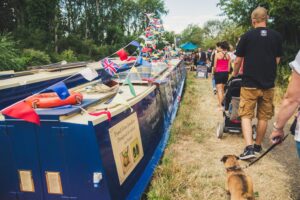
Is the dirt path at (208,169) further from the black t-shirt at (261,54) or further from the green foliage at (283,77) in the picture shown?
the green foliage at (283,77)

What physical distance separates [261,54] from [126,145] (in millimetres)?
2283

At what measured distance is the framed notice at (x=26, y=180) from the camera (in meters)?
2.82

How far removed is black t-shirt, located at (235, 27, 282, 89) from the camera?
4.28 m

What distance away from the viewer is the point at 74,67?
6.75m

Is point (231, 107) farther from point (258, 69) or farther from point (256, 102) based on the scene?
point (258, 69)

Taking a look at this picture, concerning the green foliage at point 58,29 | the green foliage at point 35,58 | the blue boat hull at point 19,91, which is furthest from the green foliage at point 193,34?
the blue boat hull at point 19,91

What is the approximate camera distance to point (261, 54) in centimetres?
430

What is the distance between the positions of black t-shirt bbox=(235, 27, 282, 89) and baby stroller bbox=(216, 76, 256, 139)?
0.84m

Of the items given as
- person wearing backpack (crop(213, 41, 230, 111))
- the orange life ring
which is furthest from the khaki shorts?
person wearing backpack (crop(213, 41, 230, 111))

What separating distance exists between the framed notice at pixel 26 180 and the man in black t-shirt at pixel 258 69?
8.85 feet

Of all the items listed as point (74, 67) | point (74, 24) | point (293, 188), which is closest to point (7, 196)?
point (293, 188)

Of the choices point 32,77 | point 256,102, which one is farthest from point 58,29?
point 256,102

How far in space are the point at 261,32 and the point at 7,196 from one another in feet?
11.7

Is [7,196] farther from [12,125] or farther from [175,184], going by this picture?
[175,184]
